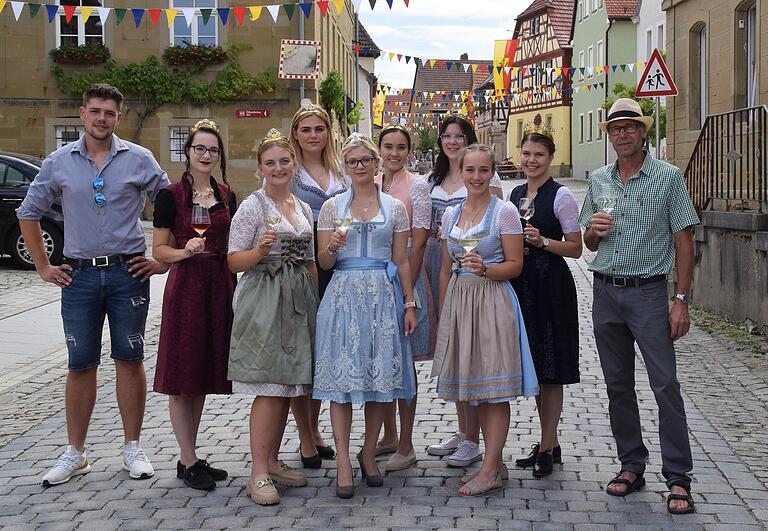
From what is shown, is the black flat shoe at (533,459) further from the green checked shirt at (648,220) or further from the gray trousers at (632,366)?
the green checked shirt at (648,220)

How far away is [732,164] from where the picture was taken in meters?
13.0

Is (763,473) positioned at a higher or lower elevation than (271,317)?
lower

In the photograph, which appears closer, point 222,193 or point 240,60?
point 222,193

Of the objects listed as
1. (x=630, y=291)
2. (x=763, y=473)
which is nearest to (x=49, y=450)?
(x=630, y=291)

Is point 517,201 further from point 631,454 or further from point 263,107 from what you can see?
point 263,107

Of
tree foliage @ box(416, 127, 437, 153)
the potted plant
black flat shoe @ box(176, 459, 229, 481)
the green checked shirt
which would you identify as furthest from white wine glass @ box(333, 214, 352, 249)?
tree foliage @ box(416, 127, 437, 153)

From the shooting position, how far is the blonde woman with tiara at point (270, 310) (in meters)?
5.84

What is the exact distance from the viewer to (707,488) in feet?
19.4

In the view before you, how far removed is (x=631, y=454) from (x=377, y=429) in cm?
139

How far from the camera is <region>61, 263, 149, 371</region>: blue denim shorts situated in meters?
6.20

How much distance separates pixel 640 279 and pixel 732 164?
7.83 meters

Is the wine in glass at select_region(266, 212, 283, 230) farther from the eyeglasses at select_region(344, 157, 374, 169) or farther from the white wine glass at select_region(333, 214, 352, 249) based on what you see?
the eyeglasses at select_region(344, 157, 374, 169)

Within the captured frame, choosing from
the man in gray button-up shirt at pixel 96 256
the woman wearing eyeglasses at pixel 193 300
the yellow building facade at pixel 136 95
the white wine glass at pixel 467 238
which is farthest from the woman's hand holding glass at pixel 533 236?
the yellow building facade at pixel 136 95

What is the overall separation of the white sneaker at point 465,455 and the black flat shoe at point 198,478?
1.40 meters
